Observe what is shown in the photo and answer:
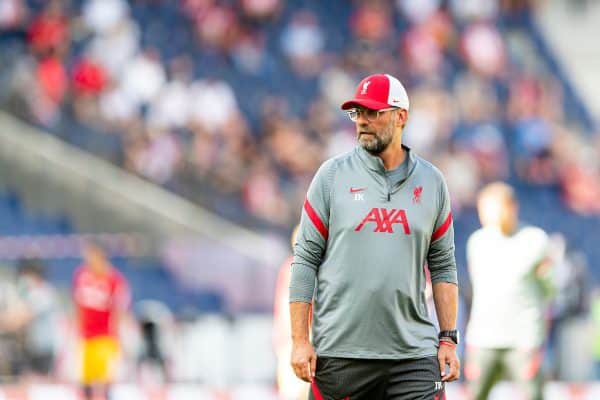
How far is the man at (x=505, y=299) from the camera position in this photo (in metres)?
10.4

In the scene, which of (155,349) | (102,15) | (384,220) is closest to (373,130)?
(384,220)

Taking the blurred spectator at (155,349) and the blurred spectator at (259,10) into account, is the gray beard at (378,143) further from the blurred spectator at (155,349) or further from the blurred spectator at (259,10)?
the blurred spectator at (259,10)

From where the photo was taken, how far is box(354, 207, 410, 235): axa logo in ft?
20.9

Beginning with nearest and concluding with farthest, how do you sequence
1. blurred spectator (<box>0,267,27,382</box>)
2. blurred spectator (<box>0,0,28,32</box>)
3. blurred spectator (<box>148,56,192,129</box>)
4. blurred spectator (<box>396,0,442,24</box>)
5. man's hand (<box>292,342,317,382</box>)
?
man's hand (<box>292,342,317,382</box>), blurred spectator (<box>0,267,27,382</box>), blurred spectator (<box>148,56,192,129</box>), blurred spectator (<box>0,0,28,32</box>), blurred spectator (<box>396,0,442,24</box>)

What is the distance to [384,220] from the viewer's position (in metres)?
6.37

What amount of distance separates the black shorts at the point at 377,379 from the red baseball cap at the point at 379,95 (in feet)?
3.44

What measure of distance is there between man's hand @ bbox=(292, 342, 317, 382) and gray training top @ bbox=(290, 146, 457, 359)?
119 millimetres

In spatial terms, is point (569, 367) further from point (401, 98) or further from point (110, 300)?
point (401, 98)

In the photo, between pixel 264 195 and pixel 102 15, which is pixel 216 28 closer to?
pixel 102 15

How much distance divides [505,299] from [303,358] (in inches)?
170

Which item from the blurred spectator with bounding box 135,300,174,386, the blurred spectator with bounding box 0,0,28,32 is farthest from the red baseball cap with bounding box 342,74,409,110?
Result: the blurred spectator with bounding box 0,0,28,32

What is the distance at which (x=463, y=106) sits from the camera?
979 inches

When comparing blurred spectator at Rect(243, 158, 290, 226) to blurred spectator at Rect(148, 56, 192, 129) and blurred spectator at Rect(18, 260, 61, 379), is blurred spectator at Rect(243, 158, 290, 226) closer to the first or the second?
blurred spectator at Rect(148, 56, 192, 129)

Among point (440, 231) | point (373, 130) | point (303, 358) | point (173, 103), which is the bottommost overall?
point (303, 358)
